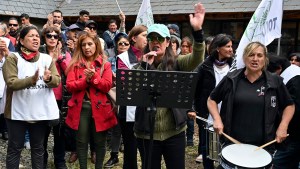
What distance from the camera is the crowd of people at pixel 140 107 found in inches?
142

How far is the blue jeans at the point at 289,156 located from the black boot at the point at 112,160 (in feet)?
7.84

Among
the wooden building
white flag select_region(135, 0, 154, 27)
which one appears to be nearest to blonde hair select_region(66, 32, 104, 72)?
white flag select_region(135, 0, 154, 27)

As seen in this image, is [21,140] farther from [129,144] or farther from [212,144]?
[212,144]

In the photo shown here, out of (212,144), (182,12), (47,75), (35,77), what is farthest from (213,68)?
(182,12)

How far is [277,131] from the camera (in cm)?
369

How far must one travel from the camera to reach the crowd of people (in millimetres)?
3605

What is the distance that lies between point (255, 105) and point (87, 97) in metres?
2.08

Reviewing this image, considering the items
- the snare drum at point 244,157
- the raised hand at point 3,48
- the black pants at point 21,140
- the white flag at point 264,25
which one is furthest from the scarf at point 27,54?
the white flag at point 264,25

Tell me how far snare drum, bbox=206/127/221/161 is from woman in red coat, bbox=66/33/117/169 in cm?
125

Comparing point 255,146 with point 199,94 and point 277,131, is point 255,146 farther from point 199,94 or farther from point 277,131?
point 199,94

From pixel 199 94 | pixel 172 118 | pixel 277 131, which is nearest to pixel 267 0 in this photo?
pixel 199 94

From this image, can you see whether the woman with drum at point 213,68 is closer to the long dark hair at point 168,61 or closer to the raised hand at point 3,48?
the long dark hair at point 168,61

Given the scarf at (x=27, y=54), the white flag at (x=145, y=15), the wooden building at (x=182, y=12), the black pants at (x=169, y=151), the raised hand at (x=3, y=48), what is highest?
the wooden building at (x=182, y=12)

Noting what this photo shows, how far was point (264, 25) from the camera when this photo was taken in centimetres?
495
